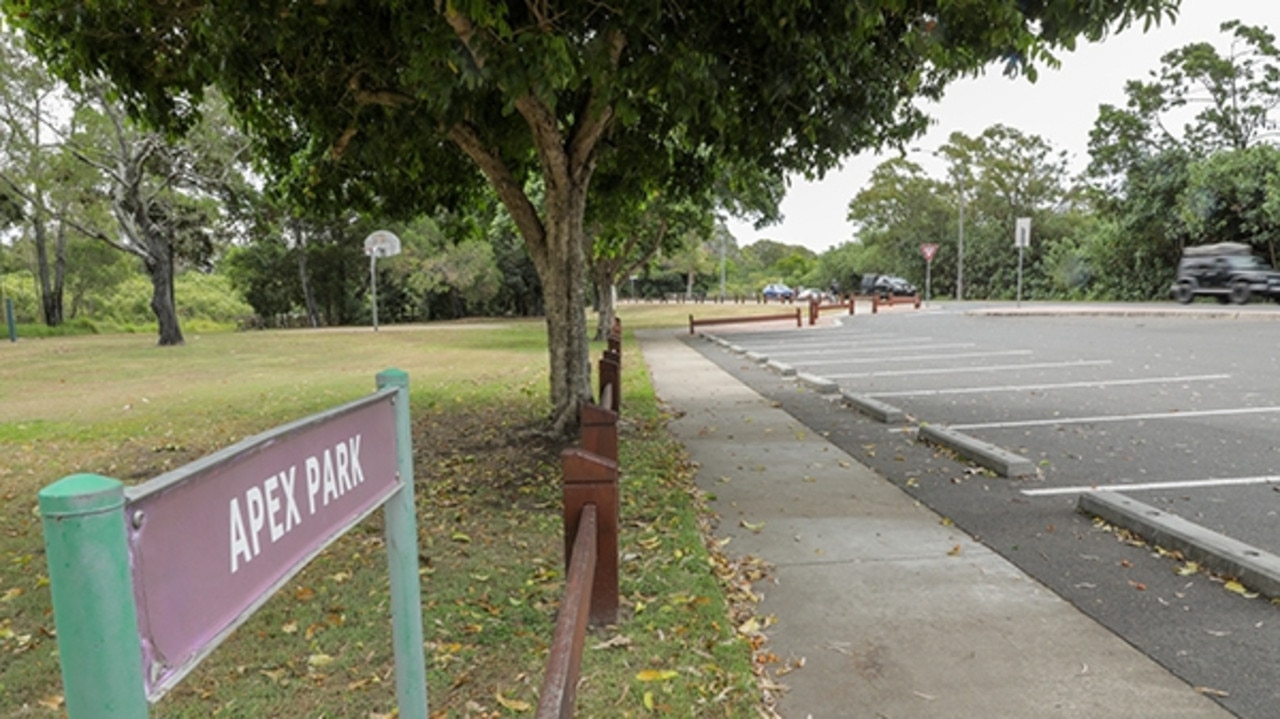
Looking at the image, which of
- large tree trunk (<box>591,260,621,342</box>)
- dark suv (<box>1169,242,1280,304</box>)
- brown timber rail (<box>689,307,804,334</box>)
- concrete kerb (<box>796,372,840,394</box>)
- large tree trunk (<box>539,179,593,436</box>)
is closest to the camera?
large tree trunk (<box>539,179,593,436</box>)

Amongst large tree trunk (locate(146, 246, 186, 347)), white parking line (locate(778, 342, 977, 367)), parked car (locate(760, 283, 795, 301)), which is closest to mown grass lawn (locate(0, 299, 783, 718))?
white parking line (locate(778, 342, 977, 367))

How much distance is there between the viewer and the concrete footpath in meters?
2.96

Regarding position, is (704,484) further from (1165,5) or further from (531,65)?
(1165,5)

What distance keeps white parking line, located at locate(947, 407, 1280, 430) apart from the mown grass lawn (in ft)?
11.3

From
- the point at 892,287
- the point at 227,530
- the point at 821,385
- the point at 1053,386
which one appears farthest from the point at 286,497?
the point at 892,287

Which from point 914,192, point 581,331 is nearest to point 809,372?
point 581,331

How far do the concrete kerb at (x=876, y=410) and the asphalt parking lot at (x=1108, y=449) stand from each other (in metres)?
0.12

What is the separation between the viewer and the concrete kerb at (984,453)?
5.98m

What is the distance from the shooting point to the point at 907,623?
11.9 ft

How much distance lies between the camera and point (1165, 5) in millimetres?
5277

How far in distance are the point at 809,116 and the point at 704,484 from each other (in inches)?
129

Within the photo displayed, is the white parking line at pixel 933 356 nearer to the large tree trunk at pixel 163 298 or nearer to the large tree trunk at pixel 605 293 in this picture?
the large tree trunk at pixel 605 293

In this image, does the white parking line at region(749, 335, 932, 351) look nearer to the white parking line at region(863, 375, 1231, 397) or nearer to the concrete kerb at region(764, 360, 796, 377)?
the concrete kerb at region(764, 360, 796, 377)

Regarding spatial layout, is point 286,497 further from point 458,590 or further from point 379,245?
point 379,245
